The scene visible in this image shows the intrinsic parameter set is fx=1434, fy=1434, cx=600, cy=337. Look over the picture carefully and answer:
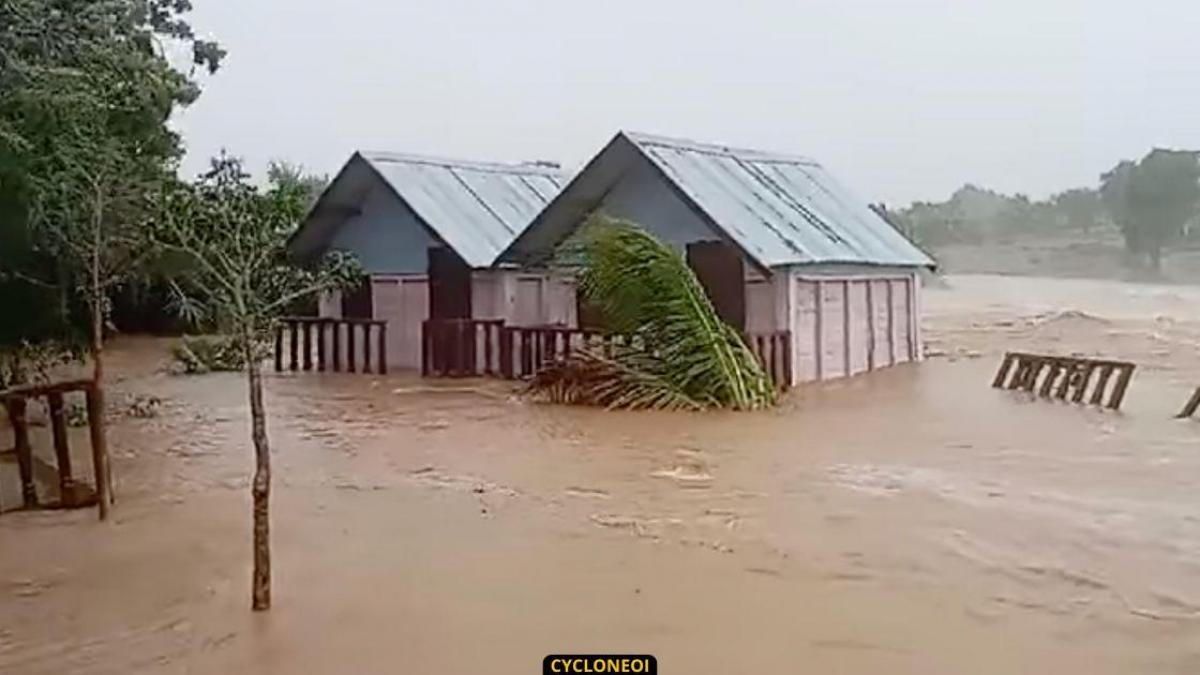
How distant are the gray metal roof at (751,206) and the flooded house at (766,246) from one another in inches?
Answer: 1.0

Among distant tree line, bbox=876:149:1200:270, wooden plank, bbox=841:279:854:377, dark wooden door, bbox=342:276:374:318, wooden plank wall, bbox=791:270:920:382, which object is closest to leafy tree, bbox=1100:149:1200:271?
distant tree line, bbox=876:149:1200:270

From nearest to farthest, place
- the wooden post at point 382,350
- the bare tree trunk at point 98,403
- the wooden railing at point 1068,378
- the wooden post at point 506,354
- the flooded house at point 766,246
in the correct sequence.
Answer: the bare tree trunk at point 98,403, the wooden railing at point 1068,378, the flooded house at point 766,246, the wooden post at point 506,354, the wooden post at point 382,350

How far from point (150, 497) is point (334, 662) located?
5398 mm

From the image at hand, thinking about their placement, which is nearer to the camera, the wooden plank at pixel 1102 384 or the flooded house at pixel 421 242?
the wooden plank at pixel 1102 384

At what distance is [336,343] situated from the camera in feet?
84.7

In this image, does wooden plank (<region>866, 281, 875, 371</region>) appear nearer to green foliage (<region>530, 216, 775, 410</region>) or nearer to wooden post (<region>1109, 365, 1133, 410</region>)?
green foliage (<region>530, 216, 775, 410</region>)

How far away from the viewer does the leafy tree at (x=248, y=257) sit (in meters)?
7.71

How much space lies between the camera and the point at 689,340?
58.2 ft

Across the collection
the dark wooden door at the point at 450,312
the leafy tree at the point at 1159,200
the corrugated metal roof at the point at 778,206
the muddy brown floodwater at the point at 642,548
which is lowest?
the muddy brown floodwater at the point at 642,548

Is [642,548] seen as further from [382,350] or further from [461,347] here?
[382,350]

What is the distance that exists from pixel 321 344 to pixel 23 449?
1550 cm

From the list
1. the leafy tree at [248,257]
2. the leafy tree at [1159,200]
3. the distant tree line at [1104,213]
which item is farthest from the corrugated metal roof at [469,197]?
the leafy tree at [1159,200]

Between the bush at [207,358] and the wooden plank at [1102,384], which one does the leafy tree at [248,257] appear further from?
the bush at [207,358]

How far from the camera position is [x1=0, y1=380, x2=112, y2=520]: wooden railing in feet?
33.7
